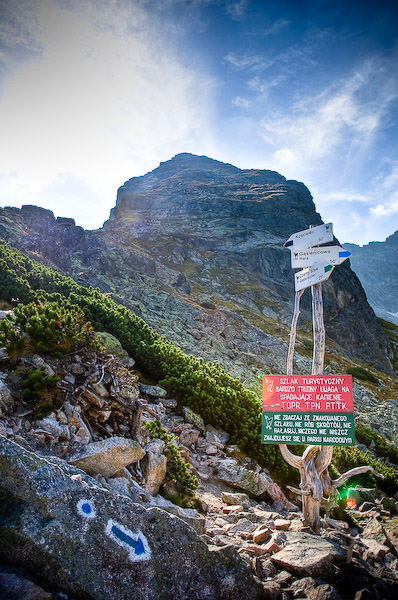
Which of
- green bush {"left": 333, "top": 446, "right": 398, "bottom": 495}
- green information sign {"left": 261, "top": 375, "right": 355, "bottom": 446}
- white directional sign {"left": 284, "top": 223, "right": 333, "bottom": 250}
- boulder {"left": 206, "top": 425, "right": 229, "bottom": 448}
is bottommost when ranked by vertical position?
green bush {"left": 333, "top": 446, "right": 398, "bottom": 495}

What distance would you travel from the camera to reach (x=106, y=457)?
673cm

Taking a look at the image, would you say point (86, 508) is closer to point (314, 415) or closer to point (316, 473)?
point (314, 415)

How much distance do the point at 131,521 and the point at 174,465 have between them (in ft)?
14.9

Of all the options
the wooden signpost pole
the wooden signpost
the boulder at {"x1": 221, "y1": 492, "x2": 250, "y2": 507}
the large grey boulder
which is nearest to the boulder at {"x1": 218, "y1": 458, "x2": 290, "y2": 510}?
the boulder at {"x1": 221, "y1": 492, "x2": 250, "y2": 507}

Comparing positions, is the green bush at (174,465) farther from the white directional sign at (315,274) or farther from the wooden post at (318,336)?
the white directional sign at (315,274)

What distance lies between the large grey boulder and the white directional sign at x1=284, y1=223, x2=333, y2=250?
7.31 metres

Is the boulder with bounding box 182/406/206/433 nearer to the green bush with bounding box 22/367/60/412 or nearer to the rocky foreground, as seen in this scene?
the rocky foreground

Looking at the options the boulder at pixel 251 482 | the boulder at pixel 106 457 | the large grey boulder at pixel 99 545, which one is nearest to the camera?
the large grey boulder at pixel 99 545

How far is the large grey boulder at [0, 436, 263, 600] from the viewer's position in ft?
12.5

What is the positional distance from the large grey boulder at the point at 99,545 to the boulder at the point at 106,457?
1.99 meters

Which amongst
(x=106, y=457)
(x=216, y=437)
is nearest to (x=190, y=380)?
(x=216, y=437)

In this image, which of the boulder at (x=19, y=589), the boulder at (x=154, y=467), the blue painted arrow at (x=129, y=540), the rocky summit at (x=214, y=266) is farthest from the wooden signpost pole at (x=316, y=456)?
the rocky summit at (x=214, y=266)

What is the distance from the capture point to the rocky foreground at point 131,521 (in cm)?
391

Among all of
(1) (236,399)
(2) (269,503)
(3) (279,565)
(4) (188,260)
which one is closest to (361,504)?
(2) (269,503)
